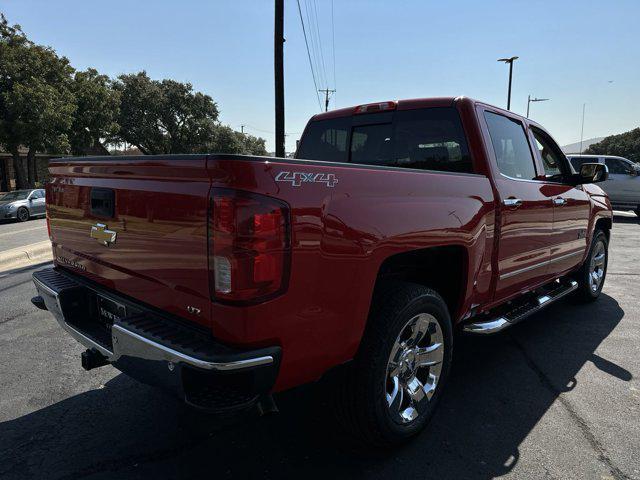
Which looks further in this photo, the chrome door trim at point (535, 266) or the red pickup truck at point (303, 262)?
the chrome door trim at point (535, 266)

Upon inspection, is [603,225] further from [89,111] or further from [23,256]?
[89,111]

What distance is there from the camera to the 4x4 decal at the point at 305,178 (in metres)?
1.87

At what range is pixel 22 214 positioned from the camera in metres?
17.8

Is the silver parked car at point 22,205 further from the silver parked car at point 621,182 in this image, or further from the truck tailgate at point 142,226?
the silver parked car at point 621,182

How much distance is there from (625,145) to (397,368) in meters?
82.3

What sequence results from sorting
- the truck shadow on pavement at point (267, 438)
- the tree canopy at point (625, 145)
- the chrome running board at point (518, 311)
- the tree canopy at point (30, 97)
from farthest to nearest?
the tree canopy at point (625, 145), the tree canopy at point (30, 97), the chrome running board at point (518, 311), the truck shadow on pavement at point (267, 438)

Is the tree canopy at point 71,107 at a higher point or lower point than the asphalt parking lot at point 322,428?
higher

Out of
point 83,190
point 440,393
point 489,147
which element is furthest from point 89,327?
point 489,147

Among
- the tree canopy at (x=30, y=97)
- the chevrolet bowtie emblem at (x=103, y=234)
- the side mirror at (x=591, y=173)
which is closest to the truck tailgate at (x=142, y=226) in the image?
the chevrolet bowtie emblem at (x=103, y=234)

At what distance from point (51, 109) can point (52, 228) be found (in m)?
24.8

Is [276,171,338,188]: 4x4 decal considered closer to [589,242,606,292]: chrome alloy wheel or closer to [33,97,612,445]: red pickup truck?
[33,97,612,445]: red pickup truck

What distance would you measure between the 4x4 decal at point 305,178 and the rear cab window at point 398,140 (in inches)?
63.4

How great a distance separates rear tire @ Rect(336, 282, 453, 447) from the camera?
2301 millimetres

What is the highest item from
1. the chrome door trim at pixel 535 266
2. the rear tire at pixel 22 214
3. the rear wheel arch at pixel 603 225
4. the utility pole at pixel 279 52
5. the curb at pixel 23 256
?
the utility pole at pixel 279 52
